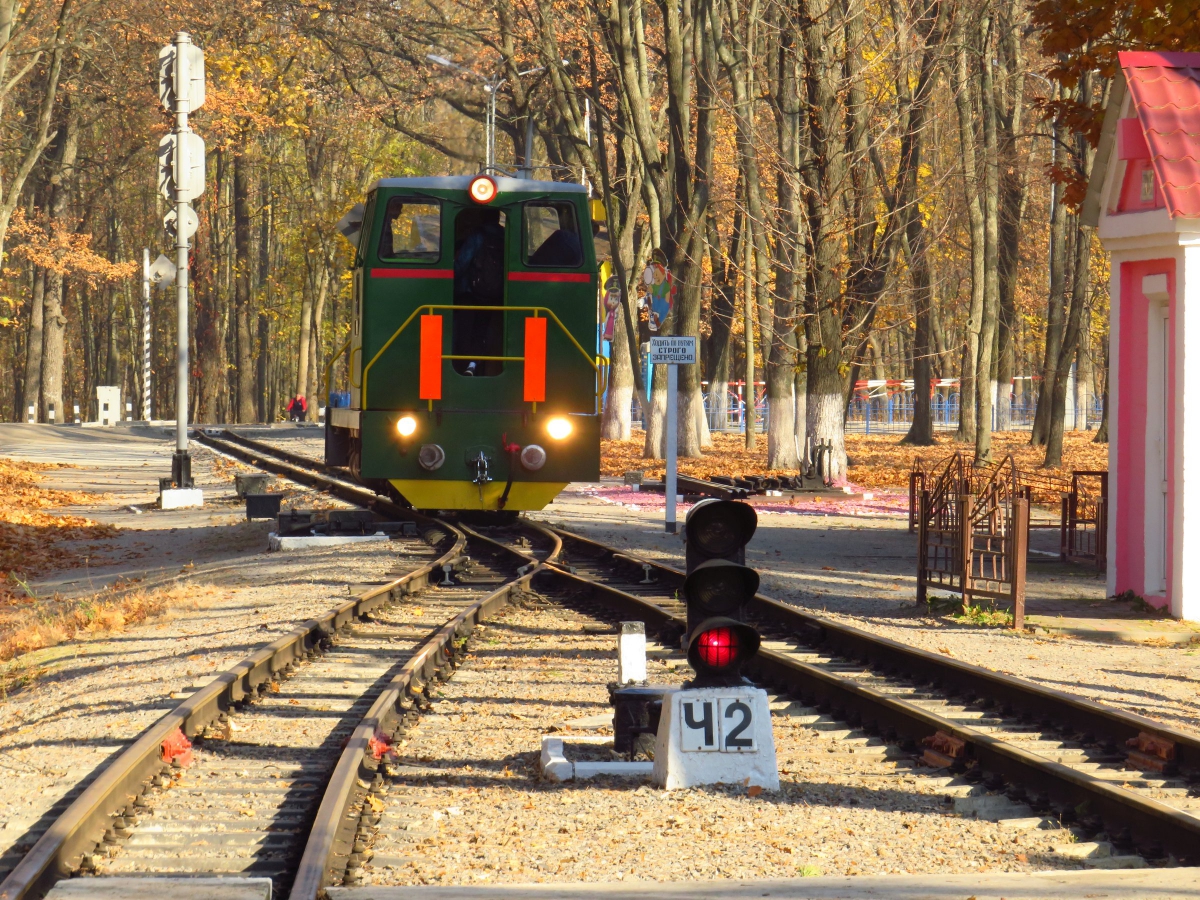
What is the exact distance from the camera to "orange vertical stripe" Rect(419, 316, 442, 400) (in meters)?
15.0

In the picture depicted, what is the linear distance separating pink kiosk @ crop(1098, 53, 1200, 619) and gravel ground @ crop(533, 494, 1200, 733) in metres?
0.70

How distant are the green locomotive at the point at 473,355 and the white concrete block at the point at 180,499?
7.03m

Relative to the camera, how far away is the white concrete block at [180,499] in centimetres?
2155

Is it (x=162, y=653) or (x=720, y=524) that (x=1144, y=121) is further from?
(x=162, y=653)

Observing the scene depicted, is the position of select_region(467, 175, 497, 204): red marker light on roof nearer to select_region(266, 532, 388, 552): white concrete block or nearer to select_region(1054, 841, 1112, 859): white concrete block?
select_region(266, 532, 388, 552): white concrete block

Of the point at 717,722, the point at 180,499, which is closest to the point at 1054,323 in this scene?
the point at 180,499

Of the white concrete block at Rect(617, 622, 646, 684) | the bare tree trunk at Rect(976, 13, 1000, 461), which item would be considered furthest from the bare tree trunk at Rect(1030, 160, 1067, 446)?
the white concrete block at Rect(617, 622, 646, 684)

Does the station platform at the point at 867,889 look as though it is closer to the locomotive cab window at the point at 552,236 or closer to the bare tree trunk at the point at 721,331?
the locomotive cab window at the point at 552,236

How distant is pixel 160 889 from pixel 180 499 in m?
17.8

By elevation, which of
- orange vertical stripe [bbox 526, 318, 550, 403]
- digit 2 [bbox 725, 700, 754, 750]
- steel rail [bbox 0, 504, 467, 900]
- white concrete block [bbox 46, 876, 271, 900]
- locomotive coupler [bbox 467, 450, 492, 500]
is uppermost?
orange vertical stripe [bbox 526, 318, 550, 403]

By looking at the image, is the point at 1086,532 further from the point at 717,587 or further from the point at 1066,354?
A: the point at 1066,354

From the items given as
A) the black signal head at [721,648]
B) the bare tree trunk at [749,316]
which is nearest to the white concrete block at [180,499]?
the bare tree trunk at [749,316]

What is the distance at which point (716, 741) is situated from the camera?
20.2 feet

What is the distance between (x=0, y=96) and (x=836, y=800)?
26.3 metres
